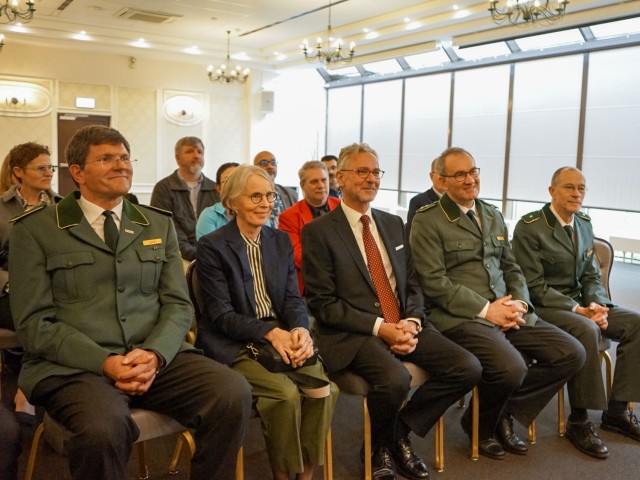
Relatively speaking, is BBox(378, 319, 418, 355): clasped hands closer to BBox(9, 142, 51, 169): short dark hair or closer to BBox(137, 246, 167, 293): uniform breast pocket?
BBox(137, 246, 167, 293): uniform breast pocket

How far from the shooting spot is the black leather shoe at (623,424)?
313cm

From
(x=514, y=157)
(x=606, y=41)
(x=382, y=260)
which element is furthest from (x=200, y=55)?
(x=382, y=260)

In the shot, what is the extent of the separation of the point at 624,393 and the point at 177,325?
8.06 ft

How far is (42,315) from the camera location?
82.4 inches

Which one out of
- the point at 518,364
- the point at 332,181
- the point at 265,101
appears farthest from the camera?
the point at 265,101

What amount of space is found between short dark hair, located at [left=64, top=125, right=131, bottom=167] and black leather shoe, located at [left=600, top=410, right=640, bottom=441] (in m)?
2.94

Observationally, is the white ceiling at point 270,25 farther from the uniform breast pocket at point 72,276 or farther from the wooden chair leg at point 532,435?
the uniform breast pocket at point 72,276

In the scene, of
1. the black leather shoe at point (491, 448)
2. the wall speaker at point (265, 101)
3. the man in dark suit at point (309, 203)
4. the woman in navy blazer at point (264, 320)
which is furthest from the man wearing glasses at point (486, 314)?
the wall speaker at point (265, 101)

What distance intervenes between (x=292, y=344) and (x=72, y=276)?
901 millimetres

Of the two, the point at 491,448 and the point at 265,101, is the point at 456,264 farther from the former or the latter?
the point at 265,101

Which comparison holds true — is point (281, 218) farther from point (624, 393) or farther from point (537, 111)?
point (537, 111)

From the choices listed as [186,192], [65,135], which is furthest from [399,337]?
[65,135]

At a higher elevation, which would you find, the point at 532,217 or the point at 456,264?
the point at 532,217

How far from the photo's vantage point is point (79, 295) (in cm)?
216
